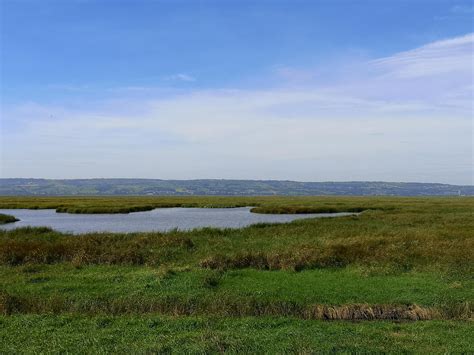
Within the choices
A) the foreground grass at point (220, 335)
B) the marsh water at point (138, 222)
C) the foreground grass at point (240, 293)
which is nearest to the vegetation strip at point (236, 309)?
the foreground grass at point (240, 293)

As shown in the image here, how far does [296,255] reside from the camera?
21719 millimetres

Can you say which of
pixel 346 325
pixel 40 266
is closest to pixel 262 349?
pixel 346 325

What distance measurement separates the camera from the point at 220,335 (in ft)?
37.4

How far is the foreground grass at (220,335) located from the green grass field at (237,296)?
0.10ft

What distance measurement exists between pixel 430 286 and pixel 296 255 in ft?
21.3

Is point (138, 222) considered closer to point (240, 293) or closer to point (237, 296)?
point (240, 293)

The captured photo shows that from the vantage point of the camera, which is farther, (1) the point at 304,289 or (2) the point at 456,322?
(1) the point at 304,289

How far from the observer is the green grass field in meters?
11.2

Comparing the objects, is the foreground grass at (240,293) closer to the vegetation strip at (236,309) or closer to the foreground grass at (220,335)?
the vegetation strip at (236,309)

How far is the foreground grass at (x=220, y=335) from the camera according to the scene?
10.6 m

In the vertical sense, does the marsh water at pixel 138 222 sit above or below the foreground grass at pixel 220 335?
below

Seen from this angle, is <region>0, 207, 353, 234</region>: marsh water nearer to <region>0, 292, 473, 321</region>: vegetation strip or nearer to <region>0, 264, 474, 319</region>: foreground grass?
<region>0, 264, 474, 319</region>: foreground grass

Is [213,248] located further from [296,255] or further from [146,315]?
[146,315]

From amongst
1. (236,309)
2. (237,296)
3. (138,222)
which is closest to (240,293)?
(237,296)
